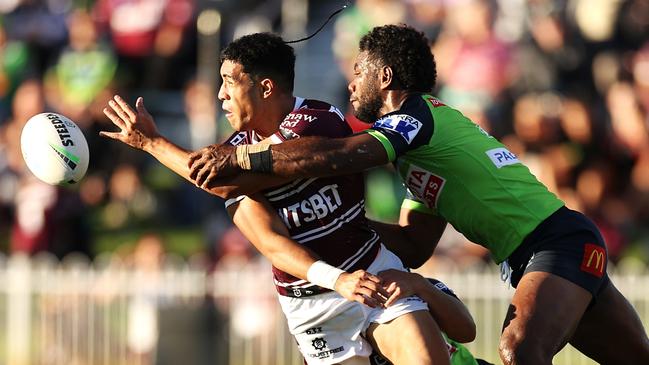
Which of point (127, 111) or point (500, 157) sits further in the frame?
point (500, 157)

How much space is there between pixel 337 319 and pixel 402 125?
1190mm

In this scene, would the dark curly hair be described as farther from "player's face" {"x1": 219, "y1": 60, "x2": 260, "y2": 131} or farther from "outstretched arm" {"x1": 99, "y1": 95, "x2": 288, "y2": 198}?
"outstretched arm" {"x1": 99, "y1": 95, "x2": 288, "y2": 198}

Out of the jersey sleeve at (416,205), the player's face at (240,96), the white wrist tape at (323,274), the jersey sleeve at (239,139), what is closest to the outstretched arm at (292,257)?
the white wrist tape at (323,274)

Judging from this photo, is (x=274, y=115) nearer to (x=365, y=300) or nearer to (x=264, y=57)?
(x=264, y=57)

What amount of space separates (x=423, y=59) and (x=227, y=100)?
1.26m

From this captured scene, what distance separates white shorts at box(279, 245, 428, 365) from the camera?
24.6 feet

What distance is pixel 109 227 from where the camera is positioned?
16.8 m

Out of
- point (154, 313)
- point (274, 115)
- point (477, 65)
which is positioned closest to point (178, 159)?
point (274, 115)

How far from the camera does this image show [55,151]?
25.4 ft

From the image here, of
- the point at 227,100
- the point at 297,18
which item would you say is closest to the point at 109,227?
the point at 297,18

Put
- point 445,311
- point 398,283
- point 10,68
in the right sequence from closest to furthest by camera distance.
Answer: point 398,283
point 445,311
point 10,68

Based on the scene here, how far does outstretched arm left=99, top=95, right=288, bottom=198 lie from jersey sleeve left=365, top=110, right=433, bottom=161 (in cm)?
65

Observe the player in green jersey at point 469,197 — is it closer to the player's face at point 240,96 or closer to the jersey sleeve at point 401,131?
the jersey sleeve at point 401,131

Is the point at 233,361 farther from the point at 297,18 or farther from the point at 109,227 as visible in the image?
the point at 297,18
